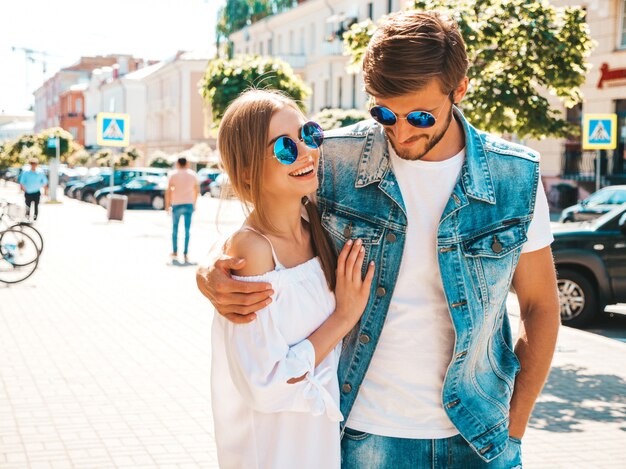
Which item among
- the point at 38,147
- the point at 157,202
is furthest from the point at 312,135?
the point at 38,147

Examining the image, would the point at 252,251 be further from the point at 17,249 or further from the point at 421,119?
the point at 17,249

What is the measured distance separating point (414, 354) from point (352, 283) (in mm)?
229

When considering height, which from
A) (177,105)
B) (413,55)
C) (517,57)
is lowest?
(413,55)

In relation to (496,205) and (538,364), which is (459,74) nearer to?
(496,205)

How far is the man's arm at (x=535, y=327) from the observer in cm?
236

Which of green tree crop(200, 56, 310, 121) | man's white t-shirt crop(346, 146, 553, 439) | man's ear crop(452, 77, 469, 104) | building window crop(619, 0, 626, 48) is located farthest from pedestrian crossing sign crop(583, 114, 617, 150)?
green tree crop(200, 56, 310, 121)

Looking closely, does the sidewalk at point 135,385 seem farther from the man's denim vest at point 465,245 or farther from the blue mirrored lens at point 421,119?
the blue mirrored lens at point 421,119

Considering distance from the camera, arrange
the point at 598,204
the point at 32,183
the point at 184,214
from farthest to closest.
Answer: the point at 32,183, the point at 598,204, the point at 184,214

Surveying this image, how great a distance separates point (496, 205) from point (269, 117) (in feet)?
2.01

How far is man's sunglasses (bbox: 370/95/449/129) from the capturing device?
2.17m

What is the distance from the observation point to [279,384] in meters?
2.13

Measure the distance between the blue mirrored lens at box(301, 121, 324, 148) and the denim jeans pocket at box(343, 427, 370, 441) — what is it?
720mm

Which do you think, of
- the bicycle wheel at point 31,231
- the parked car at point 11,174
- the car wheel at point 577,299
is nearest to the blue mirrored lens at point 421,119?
the car wheel at point 577,299

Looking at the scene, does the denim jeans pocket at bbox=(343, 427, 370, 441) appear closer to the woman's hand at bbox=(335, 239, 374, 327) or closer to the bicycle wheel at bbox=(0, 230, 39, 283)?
the woman's hand at bbox=(335, 239, 374, 327)
